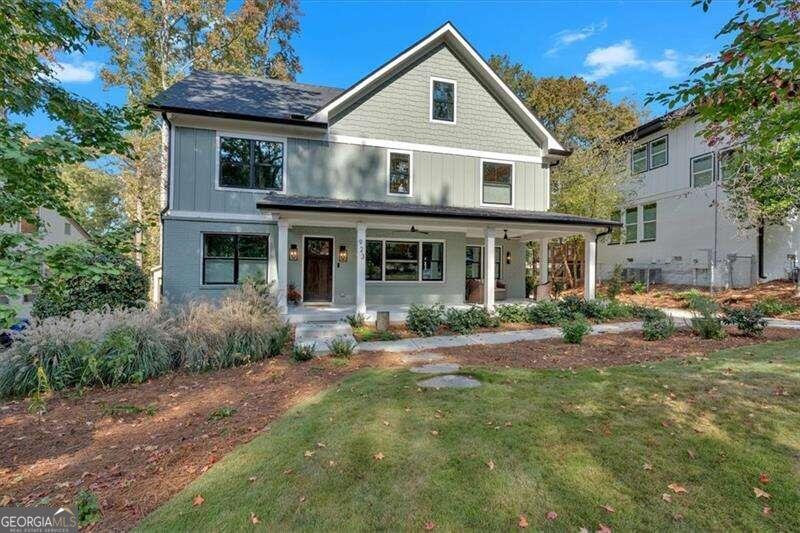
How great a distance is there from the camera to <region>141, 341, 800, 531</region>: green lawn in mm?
2844

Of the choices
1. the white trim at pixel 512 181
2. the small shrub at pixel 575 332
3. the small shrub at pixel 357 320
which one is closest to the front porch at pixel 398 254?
the small shrub at pixel 357 320

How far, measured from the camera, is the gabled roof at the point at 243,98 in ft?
39.3

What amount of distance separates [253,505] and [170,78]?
2514 centimetres

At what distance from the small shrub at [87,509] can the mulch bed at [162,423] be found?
0.06 meters

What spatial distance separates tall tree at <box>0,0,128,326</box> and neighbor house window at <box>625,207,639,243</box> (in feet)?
78.5

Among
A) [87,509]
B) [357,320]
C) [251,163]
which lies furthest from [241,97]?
[87,509]

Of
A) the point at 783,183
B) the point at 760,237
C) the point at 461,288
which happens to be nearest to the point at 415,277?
the point at 461,288

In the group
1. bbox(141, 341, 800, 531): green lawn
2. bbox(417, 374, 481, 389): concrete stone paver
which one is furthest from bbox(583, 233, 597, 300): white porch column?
bbox(417, 374, 481, 389): concrete stone paver

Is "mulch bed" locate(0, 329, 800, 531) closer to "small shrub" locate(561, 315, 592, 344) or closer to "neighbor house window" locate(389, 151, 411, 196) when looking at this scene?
"small shrub" locate(561, 315, 592, 344)

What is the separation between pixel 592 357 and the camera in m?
7.57

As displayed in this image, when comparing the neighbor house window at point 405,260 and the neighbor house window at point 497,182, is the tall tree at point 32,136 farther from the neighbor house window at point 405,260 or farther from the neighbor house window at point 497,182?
the neighbor house window at point 497,182

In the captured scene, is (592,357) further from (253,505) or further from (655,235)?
(655,235)

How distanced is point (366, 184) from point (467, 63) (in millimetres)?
5758

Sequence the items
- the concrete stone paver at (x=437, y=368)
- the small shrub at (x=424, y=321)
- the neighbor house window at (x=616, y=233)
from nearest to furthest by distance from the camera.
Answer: the concrete stone paver at (x=437, y=368) < the small shrub at (x=424, y=321) < the neighbor house window at (x=616, y=233)
